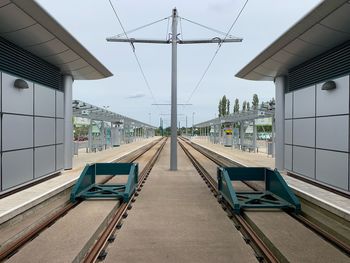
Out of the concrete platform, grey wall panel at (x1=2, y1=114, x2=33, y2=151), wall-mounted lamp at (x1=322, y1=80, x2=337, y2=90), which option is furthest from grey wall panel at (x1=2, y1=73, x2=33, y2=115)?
wall-mounted lamp at (x1=322, y1=80, x2=337, y2=90)

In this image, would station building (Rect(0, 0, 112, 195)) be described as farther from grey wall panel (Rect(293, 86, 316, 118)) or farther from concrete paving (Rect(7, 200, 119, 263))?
grey wall panel (Rect(293, 86, 316, 118))

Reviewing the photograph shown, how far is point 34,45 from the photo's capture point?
930 centimetres

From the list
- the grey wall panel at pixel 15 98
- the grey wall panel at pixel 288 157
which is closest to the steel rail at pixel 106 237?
the grey wall panel at pixel 15 98

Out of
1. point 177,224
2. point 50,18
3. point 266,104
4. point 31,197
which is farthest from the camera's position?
point 266,104

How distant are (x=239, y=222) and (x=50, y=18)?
6.57 meters

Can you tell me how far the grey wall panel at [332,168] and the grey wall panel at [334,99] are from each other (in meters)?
1.13

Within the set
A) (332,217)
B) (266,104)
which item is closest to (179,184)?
(332,217)

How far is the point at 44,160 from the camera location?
33.9 feet

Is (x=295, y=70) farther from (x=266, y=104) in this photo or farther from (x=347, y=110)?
(x=266, y=104)

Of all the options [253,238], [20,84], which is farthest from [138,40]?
[253,238]

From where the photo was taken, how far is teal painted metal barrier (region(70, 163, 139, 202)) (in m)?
8.30

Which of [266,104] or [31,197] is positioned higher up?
[266,104]

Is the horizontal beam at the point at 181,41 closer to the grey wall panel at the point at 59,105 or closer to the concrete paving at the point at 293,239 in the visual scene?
the grey wall panel at the point at 59,105

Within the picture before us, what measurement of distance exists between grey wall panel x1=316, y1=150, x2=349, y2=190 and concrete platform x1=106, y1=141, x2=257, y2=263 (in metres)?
3.10
